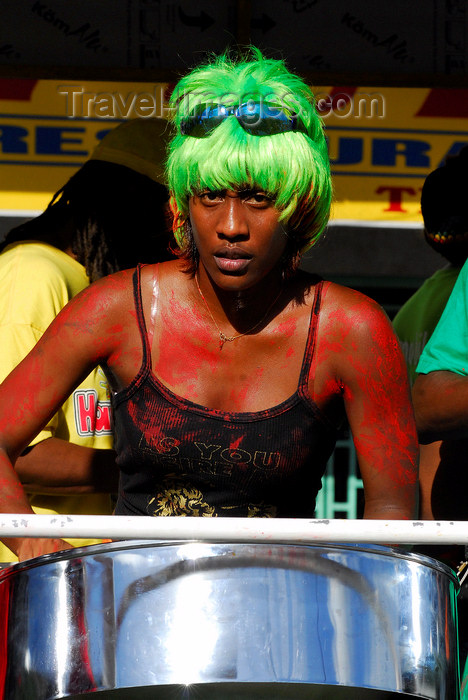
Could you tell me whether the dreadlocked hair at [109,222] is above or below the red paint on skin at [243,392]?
above

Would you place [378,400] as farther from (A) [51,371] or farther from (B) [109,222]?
(B) [109,222]

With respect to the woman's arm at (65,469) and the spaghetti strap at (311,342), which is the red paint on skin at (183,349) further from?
the woman's arm at (65,469)

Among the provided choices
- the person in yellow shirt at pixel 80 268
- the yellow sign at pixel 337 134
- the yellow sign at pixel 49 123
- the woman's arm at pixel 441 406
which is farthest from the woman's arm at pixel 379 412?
the yellow sign at pixel 49 123

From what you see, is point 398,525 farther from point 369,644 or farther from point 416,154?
point 416,154

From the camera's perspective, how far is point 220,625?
1.26 metres

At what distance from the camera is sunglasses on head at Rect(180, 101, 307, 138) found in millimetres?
1623

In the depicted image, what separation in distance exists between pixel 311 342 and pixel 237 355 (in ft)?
0.39

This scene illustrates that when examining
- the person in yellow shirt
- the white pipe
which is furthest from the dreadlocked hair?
the white pipe

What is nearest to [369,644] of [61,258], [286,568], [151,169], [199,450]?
[286,568]

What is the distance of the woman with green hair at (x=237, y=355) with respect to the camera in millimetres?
1625

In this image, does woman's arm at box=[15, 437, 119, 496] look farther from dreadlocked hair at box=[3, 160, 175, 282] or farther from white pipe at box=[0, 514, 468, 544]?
white pipe at box=[0, 514, 468, 544]

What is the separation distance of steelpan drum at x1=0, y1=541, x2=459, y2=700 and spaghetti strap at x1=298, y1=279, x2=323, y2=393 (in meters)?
0.40

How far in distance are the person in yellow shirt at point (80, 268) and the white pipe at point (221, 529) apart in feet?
2.28

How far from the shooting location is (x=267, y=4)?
344cm
